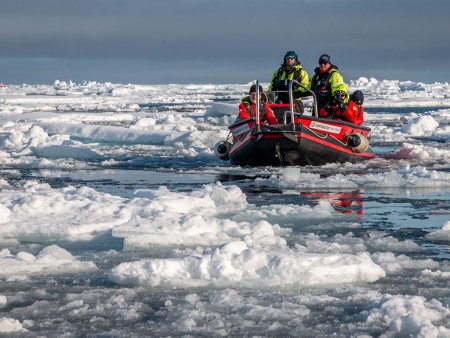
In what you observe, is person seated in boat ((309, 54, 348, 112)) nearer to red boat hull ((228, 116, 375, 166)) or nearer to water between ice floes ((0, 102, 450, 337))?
red boat hull ((228, 116, 375, 166))

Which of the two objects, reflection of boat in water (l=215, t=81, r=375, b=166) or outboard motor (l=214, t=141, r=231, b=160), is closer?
reflection of boat in water (l=215, t=81, r=375, b=166)

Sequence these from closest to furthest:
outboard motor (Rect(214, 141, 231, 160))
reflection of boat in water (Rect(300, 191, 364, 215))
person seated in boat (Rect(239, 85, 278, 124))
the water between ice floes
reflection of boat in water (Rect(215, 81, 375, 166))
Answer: the water between ice floes → reflection of boat in water (Rect(300, 191, 364, 215)) → reflection of boat in water (Rect(215, 81, 375, 166)) → person seated in boat (Rect(239, 85, 278, 124)) → outboard motor (Rect(214, 141, 231, 160))

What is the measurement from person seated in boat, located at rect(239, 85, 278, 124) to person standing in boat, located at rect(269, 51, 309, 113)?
0.34m

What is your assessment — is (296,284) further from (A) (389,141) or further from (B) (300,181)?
(A) (389,141)

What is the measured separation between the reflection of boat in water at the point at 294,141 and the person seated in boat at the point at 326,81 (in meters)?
0.32

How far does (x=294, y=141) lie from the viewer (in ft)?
39.9

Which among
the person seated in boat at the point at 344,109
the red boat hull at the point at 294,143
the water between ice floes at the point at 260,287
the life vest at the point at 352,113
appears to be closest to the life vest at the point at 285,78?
the person seated in boat at the point at 344,109

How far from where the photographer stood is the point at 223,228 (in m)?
6.49

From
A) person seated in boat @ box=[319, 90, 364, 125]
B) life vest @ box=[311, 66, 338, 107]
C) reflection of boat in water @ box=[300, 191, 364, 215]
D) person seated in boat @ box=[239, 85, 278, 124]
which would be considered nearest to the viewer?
reflection of boat in water @ box=[300, 191, 364, 215]

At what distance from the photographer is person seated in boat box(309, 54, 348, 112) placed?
12734 mm

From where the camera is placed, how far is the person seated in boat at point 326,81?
12734 millimetres

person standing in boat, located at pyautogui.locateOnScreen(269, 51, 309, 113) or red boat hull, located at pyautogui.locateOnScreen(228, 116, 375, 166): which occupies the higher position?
person standing in boat, located at pyautogui.locateOnScreen(269, 51, 309, 113)

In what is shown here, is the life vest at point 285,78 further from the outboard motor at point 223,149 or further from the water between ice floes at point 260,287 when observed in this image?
the water between ice floes at point 260,287

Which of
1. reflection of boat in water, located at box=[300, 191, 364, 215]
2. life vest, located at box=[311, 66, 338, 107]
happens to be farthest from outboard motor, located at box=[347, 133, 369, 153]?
reflection of boat in water, located at box=[300, 191, 364, 215]
